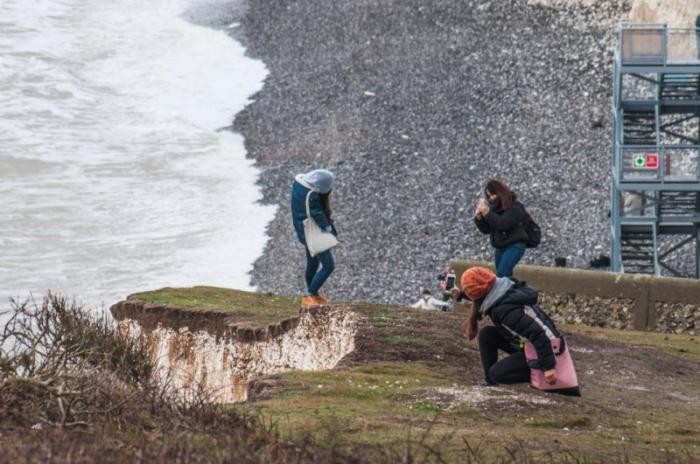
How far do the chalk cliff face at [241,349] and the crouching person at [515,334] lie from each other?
7.79 ft

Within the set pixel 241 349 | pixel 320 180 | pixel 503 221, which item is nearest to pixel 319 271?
pixel 320 180

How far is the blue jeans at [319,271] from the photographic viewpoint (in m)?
17.3

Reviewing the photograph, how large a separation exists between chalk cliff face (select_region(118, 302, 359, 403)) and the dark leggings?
89.6 inches

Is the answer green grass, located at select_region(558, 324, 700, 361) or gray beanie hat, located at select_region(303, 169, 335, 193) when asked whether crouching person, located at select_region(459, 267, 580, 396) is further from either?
green grass, located at select_region(558, 324, 700, 361)

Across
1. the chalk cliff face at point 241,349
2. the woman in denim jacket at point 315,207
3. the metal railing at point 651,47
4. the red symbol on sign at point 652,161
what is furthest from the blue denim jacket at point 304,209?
the metal railing at point 651,47

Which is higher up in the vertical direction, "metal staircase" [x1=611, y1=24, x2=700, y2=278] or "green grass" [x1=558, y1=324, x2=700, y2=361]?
"metal staircase" [x1=611, y1=24, x2=700, y2=278]

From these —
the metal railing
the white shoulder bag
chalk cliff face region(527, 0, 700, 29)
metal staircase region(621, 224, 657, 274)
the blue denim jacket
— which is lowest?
metal staircase region(621, 224, 657, 274)

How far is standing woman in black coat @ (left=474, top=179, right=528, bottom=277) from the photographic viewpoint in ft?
53.8

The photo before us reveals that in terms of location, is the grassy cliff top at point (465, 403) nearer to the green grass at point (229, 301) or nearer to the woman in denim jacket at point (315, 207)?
the woman in denim jacket at point (315, 207)

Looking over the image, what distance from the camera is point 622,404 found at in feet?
44.8

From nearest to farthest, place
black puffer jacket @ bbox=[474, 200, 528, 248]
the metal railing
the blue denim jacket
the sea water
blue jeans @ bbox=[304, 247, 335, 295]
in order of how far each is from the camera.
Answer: black puffer jacket @ bbox=[474, 200, 528, 248] → the blue denim jacket → blue jeans @ bbox=[304, 247, 335, 295] → the metal railing → the sea water

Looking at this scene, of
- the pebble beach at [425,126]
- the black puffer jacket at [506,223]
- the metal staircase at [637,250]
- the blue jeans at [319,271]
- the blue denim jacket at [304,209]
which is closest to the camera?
the black puffer jacket at [506,223]

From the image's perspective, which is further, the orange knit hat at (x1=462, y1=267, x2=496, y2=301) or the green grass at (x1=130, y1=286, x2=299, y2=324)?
the green grass at (x1=130, y1=286, x2=299, y2=324)

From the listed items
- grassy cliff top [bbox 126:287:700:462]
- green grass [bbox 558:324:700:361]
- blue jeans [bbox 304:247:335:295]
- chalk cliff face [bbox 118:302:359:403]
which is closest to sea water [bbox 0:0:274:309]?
chalk cliff face [bbox 118:302:359:403]
